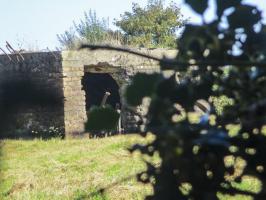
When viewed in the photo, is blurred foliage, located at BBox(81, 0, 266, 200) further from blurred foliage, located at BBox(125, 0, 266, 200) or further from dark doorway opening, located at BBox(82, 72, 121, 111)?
dark doorway opening, located at BBox(82, 72, 121, 111)

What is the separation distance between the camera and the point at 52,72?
44.5 ft

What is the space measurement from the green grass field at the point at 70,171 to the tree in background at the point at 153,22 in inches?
782

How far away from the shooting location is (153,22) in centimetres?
3203

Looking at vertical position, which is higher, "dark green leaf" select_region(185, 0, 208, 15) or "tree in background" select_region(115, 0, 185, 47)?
"tree in background" select_region(115, 0, 185, 47)

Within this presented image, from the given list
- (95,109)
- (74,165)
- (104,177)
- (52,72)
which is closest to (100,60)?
(52,72)

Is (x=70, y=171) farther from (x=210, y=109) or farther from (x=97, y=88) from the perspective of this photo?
(x=97, y=88)

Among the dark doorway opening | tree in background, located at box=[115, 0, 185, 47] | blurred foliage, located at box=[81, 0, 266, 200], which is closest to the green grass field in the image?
blurred foliage, located at box=[81, 0, 266, 200]

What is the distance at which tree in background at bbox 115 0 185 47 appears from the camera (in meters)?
31.1

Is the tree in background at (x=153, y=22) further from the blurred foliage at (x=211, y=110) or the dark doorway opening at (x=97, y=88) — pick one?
the blurred foliage at (x=211, y=110)

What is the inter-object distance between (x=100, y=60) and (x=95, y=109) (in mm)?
13453

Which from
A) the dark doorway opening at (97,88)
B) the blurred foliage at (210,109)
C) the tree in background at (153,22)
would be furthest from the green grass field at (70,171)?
the tree in background at (153,22)

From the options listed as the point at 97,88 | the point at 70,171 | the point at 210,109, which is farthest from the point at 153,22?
the point at 210,109

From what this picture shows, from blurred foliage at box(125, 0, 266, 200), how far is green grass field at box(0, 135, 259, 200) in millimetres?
3957

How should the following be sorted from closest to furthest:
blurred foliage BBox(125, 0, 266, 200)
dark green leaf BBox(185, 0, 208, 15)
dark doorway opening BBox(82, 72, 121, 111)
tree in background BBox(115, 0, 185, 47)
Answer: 1. blurred foliage BBox(125, 0, 266, 200)
2. dark green leaf BBox(185, 0, 208, 15)
3. dark doorway opening BBox(82, 72, 121, 111)
4. tree in background BBox(115, 0, 185, 47)
